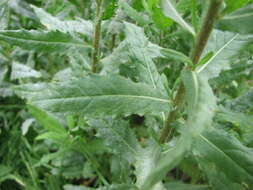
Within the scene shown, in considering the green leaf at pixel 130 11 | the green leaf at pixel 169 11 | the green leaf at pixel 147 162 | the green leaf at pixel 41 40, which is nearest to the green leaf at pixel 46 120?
the green leaf at pixel 41 40

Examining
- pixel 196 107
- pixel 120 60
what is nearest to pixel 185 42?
pixel 120 60

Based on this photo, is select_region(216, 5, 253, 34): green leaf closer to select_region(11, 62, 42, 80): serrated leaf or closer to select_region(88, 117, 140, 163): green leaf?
select_region(88, 117, 140, 163): green leaf

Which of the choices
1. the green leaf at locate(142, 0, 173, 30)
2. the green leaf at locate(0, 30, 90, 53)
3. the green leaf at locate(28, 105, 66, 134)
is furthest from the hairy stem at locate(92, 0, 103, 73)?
the green leaf at locate(28, 105, 66, 134)

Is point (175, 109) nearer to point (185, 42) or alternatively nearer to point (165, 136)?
point (165, 136)

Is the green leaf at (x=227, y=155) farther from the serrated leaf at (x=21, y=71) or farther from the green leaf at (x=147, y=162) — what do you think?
the serrated leaf at (x=21, y=71)

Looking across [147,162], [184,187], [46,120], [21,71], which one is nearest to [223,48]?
[147,162]
